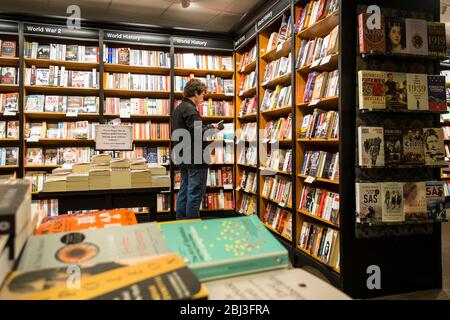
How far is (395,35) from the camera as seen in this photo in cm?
243

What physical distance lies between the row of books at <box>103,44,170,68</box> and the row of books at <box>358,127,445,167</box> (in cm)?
348

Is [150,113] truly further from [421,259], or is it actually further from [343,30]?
[421,259]

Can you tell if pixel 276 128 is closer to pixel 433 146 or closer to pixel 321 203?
pixel 321 203

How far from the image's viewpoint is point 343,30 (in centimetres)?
245

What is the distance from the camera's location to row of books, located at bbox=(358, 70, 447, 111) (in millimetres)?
2381

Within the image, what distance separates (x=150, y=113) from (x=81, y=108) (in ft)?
3.10

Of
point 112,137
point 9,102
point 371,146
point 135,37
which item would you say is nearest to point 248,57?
point 135,37

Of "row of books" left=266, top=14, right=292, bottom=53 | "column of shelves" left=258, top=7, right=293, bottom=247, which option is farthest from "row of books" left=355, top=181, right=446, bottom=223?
"row of books" left=266, top=14, right=292, bottom=53

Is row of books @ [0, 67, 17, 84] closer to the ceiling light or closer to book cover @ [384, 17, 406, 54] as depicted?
the ceiling light

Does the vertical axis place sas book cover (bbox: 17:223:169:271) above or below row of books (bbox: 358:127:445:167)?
below

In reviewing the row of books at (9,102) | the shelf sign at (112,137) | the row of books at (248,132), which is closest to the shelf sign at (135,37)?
the row of books at (9,102)

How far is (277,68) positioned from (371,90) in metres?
1.64

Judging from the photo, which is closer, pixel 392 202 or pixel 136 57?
pixel 392 202
